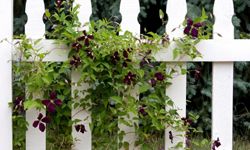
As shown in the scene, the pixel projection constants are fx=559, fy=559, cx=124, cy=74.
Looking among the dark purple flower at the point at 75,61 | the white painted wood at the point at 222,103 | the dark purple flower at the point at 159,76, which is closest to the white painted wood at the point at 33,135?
the dark purple flower at the point at 75,61

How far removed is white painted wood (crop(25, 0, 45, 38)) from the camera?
113 inches

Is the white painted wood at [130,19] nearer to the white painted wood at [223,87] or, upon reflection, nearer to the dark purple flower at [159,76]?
the dark purple flower at [159,76]

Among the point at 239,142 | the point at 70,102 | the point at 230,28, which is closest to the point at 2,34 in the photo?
the point at 70,102

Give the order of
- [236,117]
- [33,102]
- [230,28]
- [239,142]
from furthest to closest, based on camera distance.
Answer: [236,117] → [239,142] → [230,28] → [33,102]

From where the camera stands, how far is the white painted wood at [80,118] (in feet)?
9.45

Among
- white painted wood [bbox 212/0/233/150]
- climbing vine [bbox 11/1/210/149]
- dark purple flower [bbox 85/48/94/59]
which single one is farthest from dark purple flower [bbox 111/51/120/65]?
white painted wood [bbox 212/0/233/150]

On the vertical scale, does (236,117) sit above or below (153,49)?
below

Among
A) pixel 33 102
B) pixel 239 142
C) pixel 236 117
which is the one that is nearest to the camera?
pixel 33 102

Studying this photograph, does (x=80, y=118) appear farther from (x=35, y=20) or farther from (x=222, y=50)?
(x=222, y=50)

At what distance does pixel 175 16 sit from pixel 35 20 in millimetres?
724

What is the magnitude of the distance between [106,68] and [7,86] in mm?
520

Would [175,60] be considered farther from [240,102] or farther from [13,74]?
[240,102]

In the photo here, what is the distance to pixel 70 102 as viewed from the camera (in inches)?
A: 113

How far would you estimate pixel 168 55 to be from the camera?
2875mm
